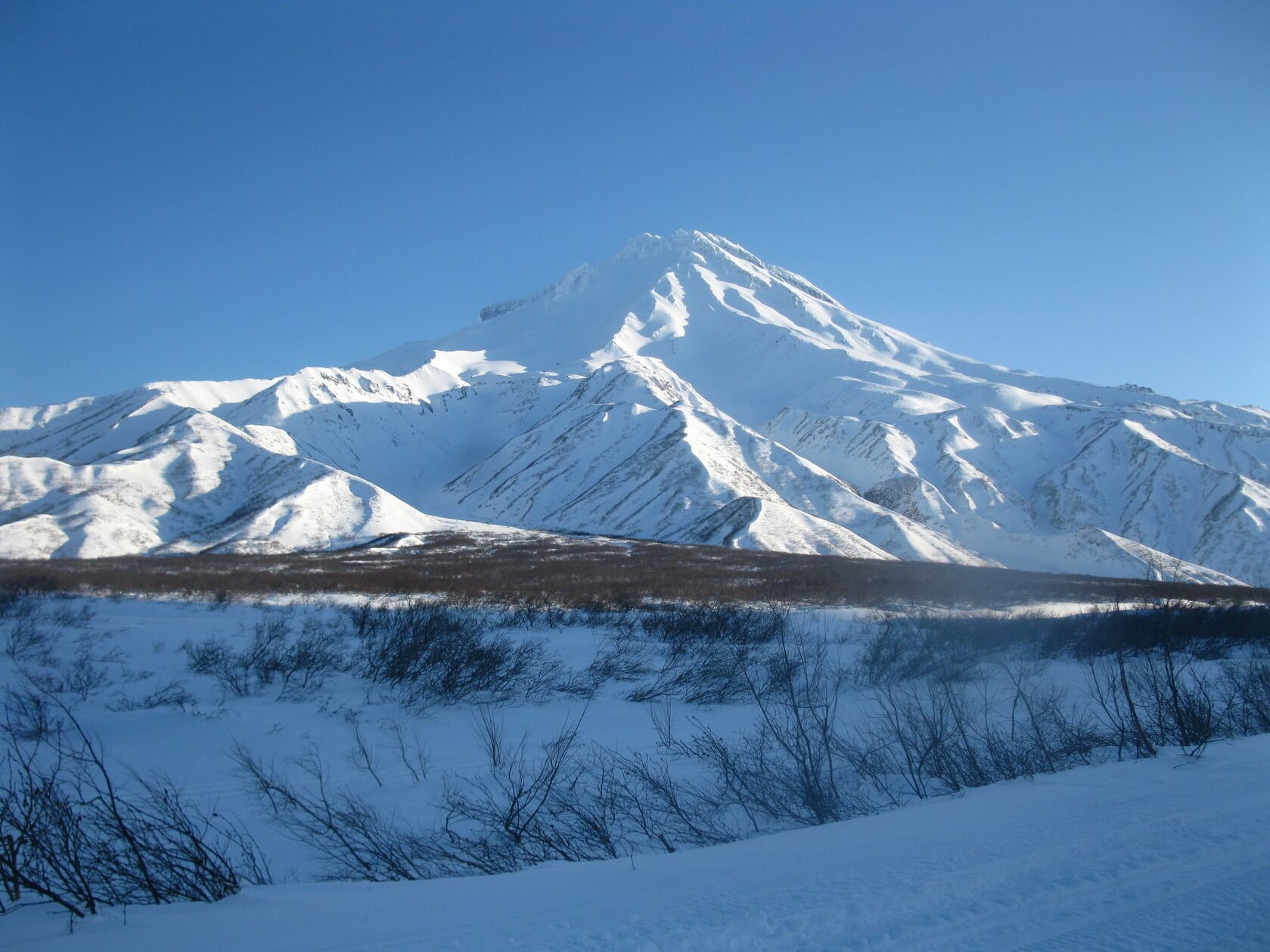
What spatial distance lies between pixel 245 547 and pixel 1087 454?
9091 cm

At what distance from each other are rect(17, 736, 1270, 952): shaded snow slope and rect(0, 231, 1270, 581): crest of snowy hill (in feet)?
152

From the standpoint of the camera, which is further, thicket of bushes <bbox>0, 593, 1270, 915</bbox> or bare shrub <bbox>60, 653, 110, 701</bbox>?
bare shrub <bbox>60, 653, 110, 701</bbox>

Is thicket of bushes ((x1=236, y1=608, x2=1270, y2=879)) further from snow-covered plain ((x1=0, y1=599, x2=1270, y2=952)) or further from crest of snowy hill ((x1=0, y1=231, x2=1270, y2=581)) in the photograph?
crest of snowy hill ((x1=0, y1=231, x2=1270, y2=581))

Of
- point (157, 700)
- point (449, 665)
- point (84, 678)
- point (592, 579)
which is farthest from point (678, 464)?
point (157, 700)

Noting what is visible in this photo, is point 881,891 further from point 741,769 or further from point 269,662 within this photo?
point 269,662

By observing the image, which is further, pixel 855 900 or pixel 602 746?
pixel 602 746

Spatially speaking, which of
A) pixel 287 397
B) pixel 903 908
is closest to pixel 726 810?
pixel 903 908

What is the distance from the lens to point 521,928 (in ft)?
12.2

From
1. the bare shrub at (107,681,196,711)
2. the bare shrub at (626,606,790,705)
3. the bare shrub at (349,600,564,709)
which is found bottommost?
the bare shrub at (626,606,790,705)

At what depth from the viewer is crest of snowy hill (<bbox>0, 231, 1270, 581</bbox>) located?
54312 mm

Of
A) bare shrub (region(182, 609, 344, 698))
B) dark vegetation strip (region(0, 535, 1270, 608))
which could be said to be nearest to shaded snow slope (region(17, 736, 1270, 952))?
bare shrub (region(182, 609, 344, 698))

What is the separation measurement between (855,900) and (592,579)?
1096 inches

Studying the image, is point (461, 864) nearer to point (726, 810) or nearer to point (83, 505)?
point (726, 810)

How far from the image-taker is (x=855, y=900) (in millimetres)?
3830
